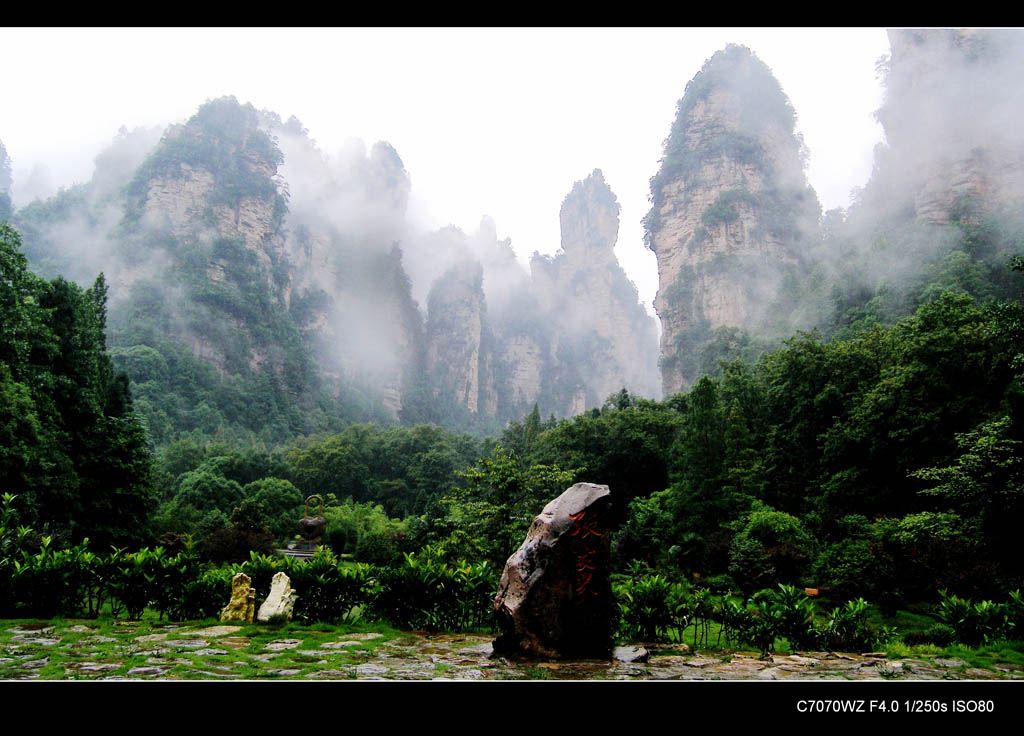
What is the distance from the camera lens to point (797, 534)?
11.9 meters

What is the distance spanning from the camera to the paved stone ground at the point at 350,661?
3.91 metres

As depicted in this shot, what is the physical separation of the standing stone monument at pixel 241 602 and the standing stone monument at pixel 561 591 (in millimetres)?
3025

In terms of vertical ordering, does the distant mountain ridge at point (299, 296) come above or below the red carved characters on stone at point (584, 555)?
above

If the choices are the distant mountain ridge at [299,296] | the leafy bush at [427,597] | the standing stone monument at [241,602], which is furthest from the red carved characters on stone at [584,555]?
the distant mountain ridge at [299,296]

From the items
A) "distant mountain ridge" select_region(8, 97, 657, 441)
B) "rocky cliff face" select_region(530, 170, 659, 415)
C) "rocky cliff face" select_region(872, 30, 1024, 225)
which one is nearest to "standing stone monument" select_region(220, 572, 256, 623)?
"rocky cliff face" select_region(872, 30, 1024, 225)

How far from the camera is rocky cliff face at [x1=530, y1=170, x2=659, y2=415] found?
93688 millimetres

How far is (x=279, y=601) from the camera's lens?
6.20 m

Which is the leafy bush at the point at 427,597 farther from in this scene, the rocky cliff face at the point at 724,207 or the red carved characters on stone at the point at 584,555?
the rocky cliff face at the point at 724,207

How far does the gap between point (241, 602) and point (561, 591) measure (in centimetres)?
373

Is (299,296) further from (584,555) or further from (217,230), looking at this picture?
Answer: (584,555)
